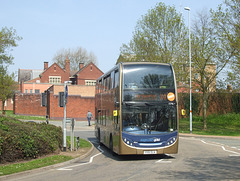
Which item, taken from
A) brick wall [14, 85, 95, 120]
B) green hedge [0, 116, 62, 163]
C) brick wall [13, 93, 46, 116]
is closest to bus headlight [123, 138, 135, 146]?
green hedge [0, 116, 62, 163]

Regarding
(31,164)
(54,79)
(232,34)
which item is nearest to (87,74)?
(54,79)

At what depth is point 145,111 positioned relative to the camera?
47.3 feet

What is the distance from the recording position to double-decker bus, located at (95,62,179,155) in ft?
46.7

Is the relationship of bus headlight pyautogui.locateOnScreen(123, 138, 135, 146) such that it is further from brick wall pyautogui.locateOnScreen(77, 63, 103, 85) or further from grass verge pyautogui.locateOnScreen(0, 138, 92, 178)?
brick wall pyautogui.locateOnScreen(77, 63, 103, 85)

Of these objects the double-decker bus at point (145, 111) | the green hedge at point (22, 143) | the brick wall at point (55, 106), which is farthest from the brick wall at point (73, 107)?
the double-decker bus at point (145, 111)

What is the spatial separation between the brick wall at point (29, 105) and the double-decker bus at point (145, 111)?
41.7 metres

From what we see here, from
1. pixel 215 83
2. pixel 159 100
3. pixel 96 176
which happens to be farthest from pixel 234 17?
pixel 96 176

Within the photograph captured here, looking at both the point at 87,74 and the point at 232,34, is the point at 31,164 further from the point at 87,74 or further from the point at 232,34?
the point at 87,74

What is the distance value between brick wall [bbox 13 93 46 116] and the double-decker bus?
41728 mm

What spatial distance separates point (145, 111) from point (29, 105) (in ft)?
145

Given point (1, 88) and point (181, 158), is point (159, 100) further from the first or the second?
point (1, 88)

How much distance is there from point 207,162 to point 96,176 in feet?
16.1

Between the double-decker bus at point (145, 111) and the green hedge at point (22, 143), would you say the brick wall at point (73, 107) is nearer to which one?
the green hedge at point (22, 143)

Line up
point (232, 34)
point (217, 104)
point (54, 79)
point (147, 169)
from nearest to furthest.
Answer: point (147, 169), point (232, 34), point (217, 104), point (54, 79)
